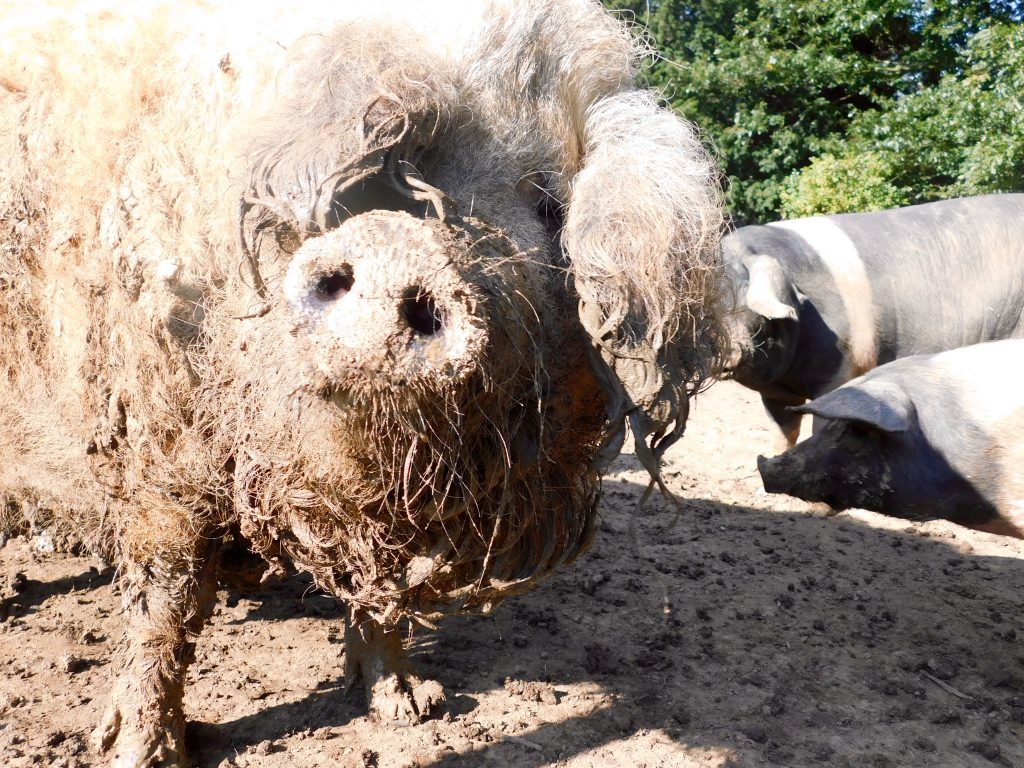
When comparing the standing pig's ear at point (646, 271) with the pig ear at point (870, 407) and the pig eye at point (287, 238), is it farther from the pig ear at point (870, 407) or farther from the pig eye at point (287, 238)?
the pig ear at point (870, 407)

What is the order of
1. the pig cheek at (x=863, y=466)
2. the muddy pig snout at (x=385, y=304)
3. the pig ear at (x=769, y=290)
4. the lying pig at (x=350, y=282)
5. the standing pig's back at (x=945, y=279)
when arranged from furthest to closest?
the standing pig's back at (x=945, y=279) → the pig ear at (x=769, y=290) → the pig cheek at (x=863, y=466) → the lying pig at (x=350, y=282) → the muddy pig snout at (x=385, y=304)

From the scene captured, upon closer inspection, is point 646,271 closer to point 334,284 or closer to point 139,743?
point 334,284

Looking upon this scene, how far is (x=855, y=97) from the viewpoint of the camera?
1276 cm

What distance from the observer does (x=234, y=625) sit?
376cm

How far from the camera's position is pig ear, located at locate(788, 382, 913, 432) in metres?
3.18

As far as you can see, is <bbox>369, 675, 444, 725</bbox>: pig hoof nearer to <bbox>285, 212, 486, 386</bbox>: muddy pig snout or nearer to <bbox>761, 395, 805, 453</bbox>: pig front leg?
<bbox>285, 212, 486, 386</bbox>: muddy pig snout

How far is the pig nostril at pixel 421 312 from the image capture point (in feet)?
5.06

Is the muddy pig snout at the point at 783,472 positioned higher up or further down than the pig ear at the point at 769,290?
further down

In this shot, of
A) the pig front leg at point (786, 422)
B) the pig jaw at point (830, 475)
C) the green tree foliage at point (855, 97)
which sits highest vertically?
the green tree foliage at point (855, 97)

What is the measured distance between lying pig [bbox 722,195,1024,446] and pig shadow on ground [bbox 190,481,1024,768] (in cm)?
111

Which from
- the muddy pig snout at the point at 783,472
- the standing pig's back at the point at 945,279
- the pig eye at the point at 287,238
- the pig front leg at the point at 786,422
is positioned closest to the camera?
the pig eye at the point at 287,238

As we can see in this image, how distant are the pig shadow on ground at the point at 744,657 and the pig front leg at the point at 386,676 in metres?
0.09

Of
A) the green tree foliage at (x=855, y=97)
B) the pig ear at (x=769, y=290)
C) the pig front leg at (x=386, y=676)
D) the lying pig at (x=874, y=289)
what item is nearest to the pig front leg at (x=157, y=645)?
the pig front leg at (x=386, y=676)

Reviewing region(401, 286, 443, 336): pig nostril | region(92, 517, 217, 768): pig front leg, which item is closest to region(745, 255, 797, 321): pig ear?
region(92, 517, 217, 768): pig front leg
